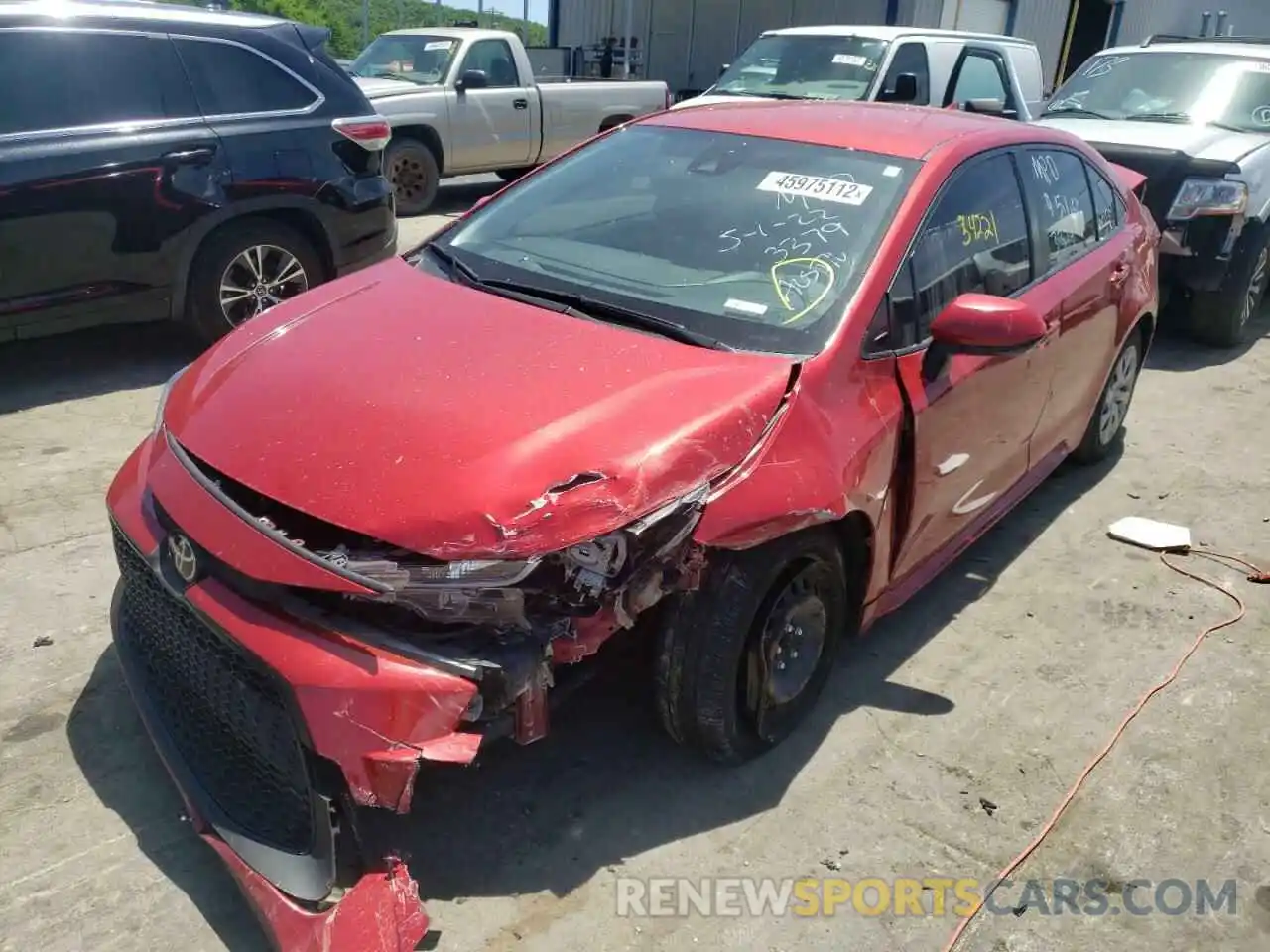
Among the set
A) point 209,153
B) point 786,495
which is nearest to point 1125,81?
point 209,153

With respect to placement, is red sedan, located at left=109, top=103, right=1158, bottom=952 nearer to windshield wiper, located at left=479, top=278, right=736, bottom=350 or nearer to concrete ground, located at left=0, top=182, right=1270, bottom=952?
windshield wiper, located at left=479, top=278, right=736, bottom=350

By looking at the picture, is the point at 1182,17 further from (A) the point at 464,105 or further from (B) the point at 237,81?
(B) the point at 237,81

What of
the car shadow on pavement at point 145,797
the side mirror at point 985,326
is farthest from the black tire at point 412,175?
the side mirror at point 985,326

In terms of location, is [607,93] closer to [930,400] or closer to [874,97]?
[874,97]

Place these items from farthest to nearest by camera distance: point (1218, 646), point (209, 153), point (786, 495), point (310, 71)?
point (310, 71) < point (209, 153) < point (1218, 646) < point (786, 495)

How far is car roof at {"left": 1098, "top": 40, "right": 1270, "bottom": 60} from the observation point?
8250 millimetres

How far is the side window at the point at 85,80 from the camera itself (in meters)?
5.16

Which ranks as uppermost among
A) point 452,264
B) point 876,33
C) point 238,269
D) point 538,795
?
point 876,33

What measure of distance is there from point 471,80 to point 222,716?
9.46m

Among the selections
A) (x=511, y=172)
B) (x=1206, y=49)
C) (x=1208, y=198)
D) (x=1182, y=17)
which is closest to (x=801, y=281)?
(x=1208, y=198)

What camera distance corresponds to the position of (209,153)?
568 cm

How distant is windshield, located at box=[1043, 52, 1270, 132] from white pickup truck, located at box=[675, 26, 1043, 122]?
34.9 inches

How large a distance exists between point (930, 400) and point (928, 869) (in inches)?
52.5

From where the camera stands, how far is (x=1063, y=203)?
4262mm
